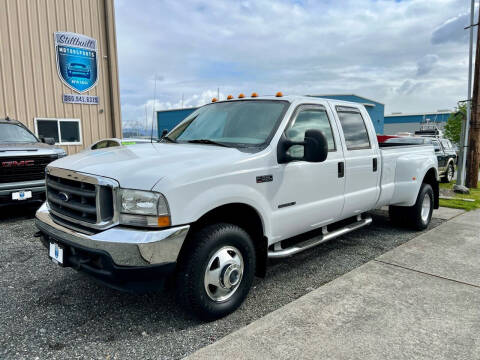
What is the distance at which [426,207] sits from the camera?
5980mm

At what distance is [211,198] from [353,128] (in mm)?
2526

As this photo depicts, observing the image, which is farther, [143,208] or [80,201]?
[80,201]

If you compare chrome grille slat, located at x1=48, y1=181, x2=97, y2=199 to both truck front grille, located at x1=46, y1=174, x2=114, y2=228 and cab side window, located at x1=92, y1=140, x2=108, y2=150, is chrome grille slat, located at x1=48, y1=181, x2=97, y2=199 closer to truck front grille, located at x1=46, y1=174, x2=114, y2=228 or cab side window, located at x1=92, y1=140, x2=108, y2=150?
truck front grille, located at x1=46, y1=174, x2=114, y2=228

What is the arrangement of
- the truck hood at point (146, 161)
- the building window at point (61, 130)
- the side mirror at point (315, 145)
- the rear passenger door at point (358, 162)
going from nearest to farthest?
1. the truck hood at point (146, 161)
2. the side mirror at point (315, 145)
3. the rear passenger door at point (358, 162)
4. the building window at point (61, 130)

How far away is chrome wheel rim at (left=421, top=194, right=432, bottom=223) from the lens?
232 inches

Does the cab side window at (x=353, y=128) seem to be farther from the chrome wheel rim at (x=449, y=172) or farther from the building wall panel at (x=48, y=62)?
the chrome wheel rim at (x=449, y=172)

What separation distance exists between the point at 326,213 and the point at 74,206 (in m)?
2.53

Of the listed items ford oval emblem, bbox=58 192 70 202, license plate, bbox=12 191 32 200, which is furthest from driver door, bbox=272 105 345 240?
license plate, bbox=12 191 32 200

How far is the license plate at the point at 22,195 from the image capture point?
612cm

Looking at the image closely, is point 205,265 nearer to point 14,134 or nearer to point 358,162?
point 358,162

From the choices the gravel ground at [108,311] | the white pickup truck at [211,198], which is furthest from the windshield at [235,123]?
the gravel ground at [108,311]

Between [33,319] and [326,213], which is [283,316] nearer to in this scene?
[326,213]

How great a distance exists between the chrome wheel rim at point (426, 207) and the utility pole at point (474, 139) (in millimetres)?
6570

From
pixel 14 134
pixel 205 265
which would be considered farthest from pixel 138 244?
pixel 14 134
